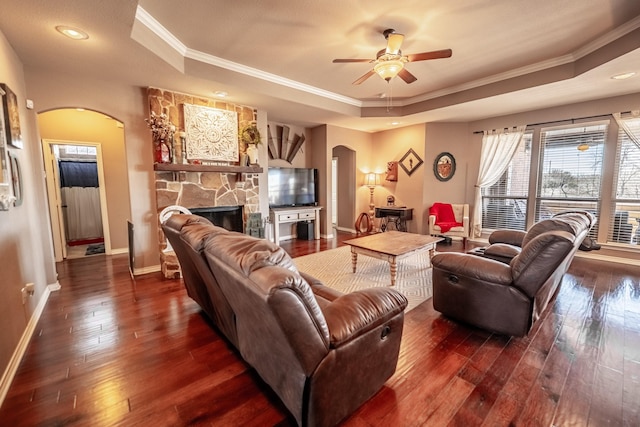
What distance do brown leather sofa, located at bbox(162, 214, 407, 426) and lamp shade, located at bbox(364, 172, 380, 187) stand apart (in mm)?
5285

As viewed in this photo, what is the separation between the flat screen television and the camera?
5.70 metres

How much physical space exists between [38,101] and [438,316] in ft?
16.5

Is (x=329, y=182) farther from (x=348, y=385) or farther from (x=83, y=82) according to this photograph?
(x=348, y=385)

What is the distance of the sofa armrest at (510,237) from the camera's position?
344 cm

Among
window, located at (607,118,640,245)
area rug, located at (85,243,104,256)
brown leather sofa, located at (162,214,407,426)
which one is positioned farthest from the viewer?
area rug, located at (85,243,104,256)

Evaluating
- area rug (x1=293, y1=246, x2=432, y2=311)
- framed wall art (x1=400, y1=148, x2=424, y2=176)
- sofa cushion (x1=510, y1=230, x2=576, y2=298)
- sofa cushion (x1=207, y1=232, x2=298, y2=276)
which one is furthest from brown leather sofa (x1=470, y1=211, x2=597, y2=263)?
framed wall art (x1=400, y1=148, x2=424, y2=176)

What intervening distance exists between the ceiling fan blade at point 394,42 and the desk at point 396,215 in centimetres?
376

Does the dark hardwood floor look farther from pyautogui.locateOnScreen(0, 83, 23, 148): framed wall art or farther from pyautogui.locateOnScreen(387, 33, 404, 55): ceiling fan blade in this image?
pyautogui.locateOnScreen(387, 33, 404, 55): ceiling fan blade

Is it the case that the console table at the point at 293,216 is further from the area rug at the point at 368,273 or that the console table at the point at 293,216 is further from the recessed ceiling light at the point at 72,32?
the recessed ceiling light at the point at 72,32

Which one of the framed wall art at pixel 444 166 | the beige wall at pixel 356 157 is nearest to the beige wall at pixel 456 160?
the framed wall art at pixel 444 166

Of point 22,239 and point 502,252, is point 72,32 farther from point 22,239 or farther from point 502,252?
point 502,252

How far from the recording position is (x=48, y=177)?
14.3 feet

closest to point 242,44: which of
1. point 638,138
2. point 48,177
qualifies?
point 48,177

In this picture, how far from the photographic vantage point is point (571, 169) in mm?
4680
